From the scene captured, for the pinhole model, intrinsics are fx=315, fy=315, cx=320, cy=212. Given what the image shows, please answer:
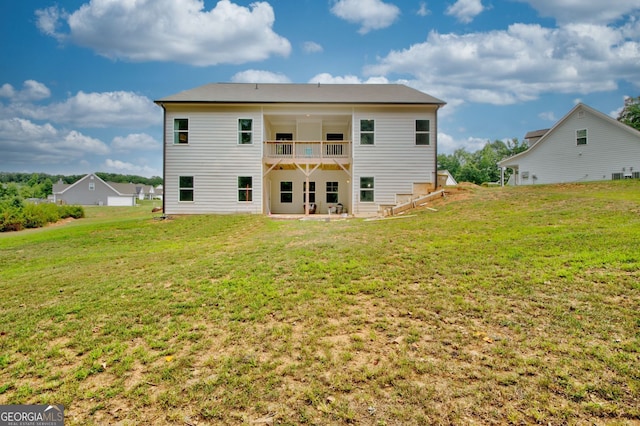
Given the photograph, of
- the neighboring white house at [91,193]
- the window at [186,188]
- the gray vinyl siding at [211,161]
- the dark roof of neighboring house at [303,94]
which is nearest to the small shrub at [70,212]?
the gray vinyl siding at [211,161]

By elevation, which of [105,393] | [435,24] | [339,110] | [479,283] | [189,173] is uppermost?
[435,24]

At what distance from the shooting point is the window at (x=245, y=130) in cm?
1806

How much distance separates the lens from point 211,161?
58.9ft

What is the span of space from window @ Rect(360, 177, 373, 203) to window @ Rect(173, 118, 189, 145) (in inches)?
406

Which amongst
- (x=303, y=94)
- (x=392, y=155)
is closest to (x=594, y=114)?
(x=392, y=155)

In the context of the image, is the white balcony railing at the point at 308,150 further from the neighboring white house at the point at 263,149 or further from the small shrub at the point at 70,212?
the small shrub at the point at 70,212

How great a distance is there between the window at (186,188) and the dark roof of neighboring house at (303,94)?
168 inches

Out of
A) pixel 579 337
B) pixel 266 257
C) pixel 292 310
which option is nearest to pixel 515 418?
pixel 579 337

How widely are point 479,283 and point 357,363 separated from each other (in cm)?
296

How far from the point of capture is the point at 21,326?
4.71m

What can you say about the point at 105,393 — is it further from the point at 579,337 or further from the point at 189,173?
the point at 189,173

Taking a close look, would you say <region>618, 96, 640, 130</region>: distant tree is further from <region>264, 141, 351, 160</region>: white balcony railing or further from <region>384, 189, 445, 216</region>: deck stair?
<region>264, 141, 351, 160</region>: white balcony railing

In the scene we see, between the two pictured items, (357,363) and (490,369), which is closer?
(490,369)

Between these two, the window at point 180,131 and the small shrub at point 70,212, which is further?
the small shrub at point 70,212
